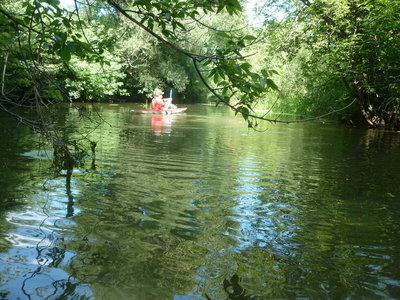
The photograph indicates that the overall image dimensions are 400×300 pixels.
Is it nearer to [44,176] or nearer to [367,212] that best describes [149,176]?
[44,176]

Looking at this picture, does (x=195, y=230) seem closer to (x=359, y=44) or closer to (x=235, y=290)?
(x=235, y=290)

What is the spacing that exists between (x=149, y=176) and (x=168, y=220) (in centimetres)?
201

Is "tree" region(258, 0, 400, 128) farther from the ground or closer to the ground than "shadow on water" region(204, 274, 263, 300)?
farther from the ground

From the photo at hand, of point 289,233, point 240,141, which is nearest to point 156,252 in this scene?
point 289,233

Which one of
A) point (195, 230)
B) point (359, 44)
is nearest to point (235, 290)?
point (195, 230)

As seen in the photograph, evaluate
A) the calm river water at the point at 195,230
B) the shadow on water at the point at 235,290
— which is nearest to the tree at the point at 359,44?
the calm river water at the point at 195,230

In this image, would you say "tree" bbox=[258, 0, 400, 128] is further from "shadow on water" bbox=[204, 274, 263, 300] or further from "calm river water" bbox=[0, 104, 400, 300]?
"shadow on water" bbox=[204, 274, 263, 300]

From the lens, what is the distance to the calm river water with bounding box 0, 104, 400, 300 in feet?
8.48

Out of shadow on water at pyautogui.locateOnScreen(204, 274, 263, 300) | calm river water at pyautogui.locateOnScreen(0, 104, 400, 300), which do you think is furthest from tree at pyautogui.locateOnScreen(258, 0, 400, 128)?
shadow on water at pyautogui.locateOnScreen(204, 274, 263, 300)

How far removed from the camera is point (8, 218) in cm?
360

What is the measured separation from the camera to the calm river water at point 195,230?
8.48ft

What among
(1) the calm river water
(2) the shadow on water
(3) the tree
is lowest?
(2) the shadow on water

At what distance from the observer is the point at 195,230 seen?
3594 mm

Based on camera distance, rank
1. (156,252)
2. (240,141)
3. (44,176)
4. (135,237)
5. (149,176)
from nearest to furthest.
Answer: (156,252), (135,237), (44,176), (149,176), (240,141)
